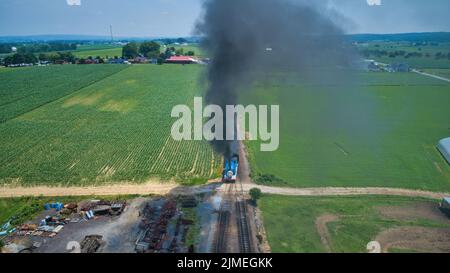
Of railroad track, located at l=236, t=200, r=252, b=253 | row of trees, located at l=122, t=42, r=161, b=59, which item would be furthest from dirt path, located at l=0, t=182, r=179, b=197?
row of trees, located at l=122, t=42, r=161, b=59

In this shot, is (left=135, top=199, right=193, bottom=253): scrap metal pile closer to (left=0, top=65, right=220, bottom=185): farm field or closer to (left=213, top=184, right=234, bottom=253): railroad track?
(left=213, top=184, right=234, bottom=253): railroad track

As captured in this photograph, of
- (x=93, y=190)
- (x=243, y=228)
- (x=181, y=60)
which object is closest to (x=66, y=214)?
Answer: (x=93, y=190)

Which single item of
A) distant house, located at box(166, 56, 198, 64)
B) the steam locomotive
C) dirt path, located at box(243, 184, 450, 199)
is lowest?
dirt path, located at box(243, 184, 450, 199)

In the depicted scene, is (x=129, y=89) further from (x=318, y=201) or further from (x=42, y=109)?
(x=318, y=201)

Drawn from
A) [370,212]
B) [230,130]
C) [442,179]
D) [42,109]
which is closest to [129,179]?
[230,130]

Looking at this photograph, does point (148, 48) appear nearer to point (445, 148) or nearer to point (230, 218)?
point (445, 148)

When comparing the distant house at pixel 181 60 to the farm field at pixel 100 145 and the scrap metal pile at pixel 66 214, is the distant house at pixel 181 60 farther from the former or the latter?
the scrap metal pile at pixel 66 214
